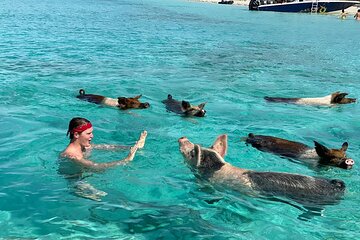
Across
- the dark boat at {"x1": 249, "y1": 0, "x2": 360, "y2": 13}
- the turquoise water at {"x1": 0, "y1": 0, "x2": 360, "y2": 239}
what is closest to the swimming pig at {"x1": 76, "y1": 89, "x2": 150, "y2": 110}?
the turquoise water at {"x1": 0, "y1": 0, "x2": 360, "y2": 239}

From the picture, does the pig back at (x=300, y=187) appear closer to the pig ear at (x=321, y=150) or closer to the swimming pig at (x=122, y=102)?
the pig ear at (x=321, y=150)

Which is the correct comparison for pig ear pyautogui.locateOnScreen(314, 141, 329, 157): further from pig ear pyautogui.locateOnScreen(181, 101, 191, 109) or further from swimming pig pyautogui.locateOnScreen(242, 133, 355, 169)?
pig ear pyautogui.locateOnScreen(181, 101, 191, 109)

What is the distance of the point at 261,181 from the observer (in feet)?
23.4

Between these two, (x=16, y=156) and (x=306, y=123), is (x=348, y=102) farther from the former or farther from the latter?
(x=16, y=156)

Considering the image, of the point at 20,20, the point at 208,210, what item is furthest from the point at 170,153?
the point at 20,20

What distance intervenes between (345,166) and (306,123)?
405 centimetres

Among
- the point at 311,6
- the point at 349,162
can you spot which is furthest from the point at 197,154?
the point at 311,6

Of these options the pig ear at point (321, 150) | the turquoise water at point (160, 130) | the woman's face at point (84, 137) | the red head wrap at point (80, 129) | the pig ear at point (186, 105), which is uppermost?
the red head wrap at point (80, 129)

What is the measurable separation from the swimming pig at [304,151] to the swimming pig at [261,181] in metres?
1.63

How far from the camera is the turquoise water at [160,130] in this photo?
656 centimetres

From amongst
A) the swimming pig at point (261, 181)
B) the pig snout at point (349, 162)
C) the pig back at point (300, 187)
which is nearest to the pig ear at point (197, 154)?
the swimming pig at point (261, 181)

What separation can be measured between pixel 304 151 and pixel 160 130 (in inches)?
143

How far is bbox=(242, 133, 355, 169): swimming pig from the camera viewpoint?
8602mm

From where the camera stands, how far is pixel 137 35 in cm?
3388
